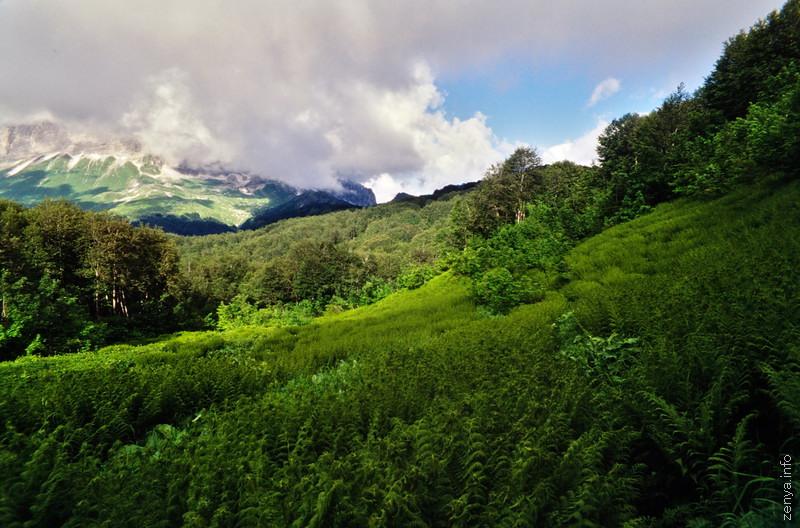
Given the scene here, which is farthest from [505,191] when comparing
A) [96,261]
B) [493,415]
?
[96,261]

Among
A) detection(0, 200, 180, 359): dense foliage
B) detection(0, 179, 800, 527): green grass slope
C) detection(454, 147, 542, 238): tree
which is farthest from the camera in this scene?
detection(454, 147, 542, 238): tree

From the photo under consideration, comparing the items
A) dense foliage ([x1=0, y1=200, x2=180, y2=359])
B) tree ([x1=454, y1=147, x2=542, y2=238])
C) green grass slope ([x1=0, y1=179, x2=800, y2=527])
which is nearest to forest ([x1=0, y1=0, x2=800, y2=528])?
green grass slope ([x1=0, y1=179, x2=800, y2=527])

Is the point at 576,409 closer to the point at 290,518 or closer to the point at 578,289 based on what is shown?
the point at 290,518

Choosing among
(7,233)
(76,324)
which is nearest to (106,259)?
(7,233)

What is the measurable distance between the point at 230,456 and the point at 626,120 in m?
62.3

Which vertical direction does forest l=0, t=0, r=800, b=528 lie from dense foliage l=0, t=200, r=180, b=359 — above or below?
below

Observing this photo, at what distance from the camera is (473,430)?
277 cm

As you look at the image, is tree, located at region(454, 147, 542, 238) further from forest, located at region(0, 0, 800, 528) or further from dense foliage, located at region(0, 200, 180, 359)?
dense foliage, located at region(0, 200, 180, 359)

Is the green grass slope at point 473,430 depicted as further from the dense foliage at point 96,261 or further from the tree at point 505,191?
the tree at point 505,191

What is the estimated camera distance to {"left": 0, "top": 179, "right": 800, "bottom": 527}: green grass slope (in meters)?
2.07

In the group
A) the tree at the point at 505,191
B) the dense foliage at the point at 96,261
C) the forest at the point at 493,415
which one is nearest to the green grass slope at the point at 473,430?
the forest at the point at 493,415

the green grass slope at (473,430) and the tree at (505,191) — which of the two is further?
the tree at (505,191)

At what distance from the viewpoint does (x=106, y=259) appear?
3459cm

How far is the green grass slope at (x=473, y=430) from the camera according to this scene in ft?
6.78
